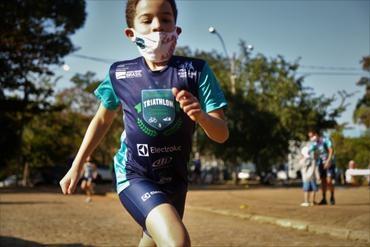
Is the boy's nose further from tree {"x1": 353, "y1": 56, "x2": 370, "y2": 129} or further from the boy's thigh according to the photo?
tree {"x1": 353, "y1": 56, "x2": 370, "y2": 129}

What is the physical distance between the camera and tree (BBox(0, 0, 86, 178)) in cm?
2984

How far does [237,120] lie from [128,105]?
33614 mm

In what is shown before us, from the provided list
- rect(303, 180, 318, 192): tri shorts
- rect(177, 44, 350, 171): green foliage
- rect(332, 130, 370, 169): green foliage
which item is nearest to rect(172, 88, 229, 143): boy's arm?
rect(303, 180, 318, 192): tri shorts

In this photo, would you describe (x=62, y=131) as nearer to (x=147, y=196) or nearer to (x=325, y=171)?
(x=325, y=171)

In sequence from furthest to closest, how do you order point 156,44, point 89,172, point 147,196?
point 89,172 < point 156,44 < point 147,196

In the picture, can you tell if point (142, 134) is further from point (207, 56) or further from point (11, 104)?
point (207, 56)

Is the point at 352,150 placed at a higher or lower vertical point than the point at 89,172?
higher

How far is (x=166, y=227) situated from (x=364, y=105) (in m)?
47.0

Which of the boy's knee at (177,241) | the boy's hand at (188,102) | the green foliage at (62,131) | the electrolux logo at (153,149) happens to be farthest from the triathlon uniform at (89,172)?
the green foliage at (62,131)

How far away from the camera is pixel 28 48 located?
103 feet

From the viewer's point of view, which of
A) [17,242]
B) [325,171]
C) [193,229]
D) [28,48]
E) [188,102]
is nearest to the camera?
[188,102]

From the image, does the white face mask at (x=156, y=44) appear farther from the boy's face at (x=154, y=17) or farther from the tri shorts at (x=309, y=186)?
the tri shorts at (x=309, y=186)

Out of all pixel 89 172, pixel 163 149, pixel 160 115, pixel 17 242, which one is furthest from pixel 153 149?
pixel 89 172

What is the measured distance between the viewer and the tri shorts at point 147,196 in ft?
11.4
